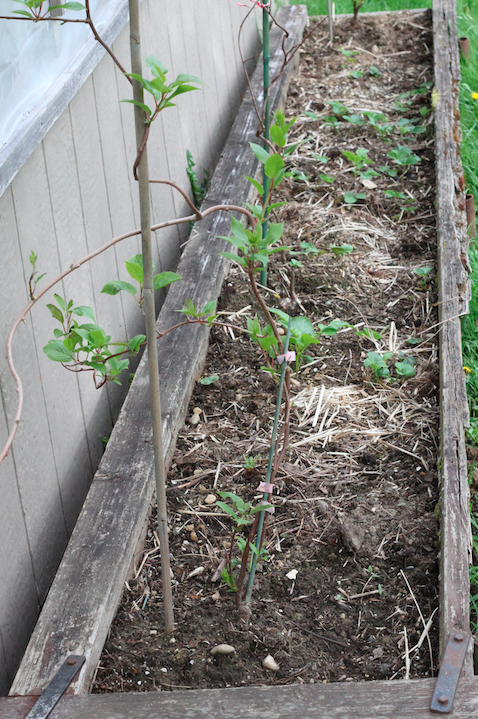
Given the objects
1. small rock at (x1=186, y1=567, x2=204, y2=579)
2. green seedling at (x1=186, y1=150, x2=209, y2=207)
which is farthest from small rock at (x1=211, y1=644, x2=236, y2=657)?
green seedling at (x1=186, y1=150, x2=209, y2=207)

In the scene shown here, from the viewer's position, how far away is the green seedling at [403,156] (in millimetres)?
3584

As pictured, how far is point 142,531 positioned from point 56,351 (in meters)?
0.58

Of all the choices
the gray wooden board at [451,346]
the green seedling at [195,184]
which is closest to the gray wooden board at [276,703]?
the gray wooden board at [451,346]

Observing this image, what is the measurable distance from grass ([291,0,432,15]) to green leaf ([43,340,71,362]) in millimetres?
4497

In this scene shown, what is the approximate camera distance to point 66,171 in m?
2.03

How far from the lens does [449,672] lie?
1.43 meters

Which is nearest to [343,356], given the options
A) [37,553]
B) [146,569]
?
[146,569]

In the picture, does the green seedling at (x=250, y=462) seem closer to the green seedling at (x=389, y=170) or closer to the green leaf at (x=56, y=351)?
the green leaf at (x=56, y=351)

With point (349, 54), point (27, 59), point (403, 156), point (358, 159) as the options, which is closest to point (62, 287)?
point (27, 59)

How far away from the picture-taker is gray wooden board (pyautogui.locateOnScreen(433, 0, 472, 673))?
1663mm

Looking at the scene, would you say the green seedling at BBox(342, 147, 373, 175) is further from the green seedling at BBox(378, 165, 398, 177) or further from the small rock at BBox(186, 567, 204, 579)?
the small rock at BBox(186, 567, 204, 579)

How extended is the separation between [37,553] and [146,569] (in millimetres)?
276

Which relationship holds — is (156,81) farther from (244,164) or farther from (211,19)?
(211,19)

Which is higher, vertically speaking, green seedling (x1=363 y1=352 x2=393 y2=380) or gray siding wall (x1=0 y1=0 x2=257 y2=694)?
gray siding wall (x1=0 y1=0 x2=257 y2=694)
